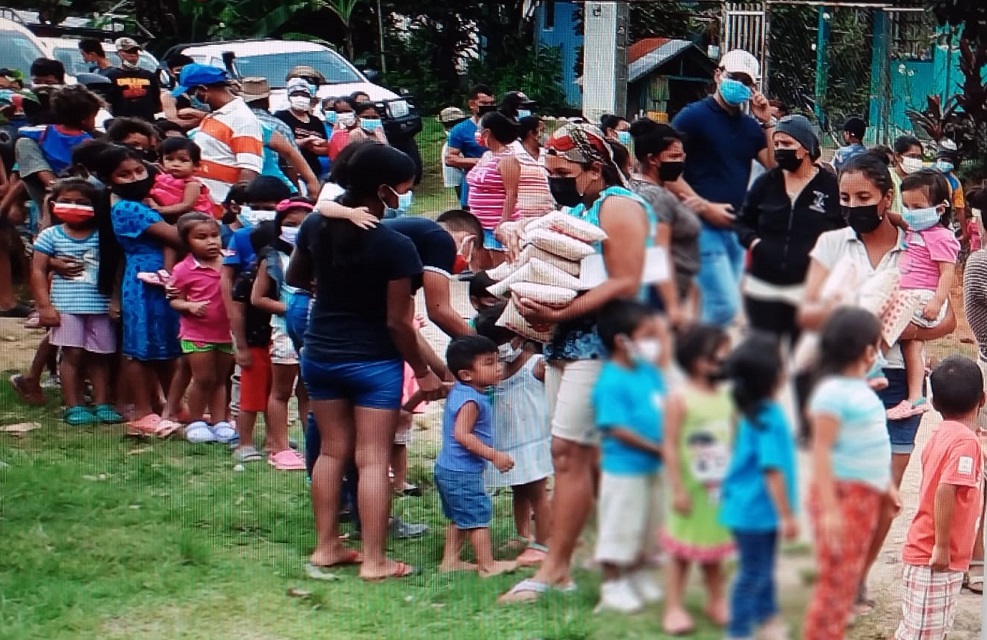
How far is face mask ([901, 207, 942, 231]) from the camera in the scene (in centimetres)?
456

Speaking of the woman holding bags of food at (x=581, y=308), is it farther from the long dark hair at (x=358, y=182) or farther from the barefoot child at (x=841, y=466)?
the long dark hair at (x=358, y=182)

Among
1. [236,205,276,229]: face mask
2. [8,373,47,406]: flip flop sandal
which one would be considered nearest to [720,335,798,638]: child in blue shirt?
[236,205,276,229]: face mask

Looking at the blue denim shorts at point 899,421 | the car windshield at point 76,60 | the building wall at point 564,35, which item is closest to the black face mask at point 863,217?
the blue denim shorts at point 899,421

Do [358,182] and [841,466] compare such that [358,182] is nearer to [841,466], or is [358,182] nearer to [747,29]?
[747,29]

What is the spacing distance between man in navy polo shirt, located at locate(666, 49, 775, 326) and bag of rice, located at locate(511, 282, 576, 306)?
320 mm

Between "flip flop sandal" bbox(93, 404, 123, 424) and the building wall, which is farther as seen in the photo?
"flip flop sandal" bbox(93, 404, 123, 424)

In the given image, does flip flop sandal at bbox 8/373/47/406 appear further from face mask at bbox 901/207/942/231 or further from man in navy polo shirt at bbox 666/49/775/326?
man in navy polo shirt at bbox 666/49/775/326

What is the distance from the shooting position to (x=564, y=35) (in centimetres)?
610

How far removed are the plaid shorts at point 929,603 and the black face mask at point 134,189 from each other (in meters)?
3.52

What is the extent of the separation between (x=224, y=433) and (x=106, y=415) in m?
0.63

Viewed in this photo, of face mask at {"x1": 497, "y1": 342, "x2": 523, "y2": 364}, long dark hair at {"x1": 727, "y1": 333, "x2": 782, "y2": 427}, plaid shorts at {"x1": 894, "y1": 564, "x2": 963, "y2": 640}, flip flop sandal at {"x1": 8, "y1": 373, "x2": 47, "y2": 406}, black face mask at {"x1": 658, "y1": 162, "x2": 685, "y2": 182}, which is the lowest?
plaid shorts at {"x1": 894, "y1": 564, "x2": 963, "y2": 640}

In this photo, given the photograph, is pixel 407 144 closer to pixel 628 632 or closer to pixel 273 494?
pixel 273 494

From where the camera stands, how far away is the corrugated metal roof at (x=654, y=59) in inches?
158

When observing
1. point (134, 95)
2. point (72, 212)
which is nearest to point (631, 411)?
point (72, 212)
